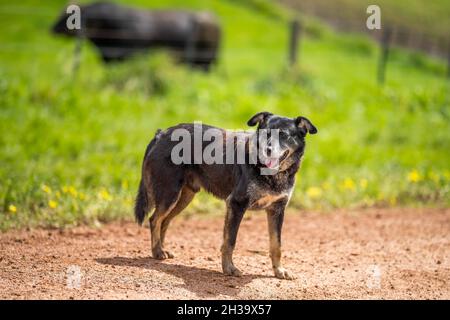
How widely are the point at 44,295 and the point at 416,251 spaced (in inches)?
155

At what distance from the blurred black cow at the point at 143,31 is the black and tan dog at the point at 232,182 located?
11718 millimetres

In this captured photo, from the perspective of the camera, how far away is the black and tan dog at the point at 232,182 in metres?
6.34

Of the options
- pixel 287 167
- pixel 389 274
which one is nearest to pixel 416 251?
pixel 389 274

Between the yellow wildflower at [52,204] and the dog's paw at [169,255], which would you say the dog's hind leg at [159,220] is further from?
the yellow wildflower at [52,204]

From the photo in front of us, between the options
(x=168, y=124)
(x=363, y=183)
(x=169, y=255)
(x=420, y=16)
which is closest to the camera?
(x=169, y=255)

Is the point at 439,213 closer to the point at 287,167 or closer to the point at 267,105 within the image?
the point at 287,167

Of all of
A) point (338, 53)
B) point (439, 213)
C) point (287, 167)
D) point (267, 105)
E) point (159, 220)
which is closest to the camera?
point (287, 167)

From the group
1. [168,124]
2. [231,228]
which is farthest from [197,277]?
[168,124]

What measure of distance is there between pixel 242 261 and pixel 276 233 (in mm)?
592

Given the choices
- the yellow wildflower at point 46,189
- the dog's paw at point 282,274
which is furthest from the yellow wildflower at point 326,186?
the dog's paw at point 282,274

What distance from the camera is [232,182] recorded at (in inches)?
264

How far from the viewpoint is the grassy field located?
9430 millimetres

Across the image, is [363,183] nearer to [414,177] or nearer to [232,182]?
[414,177]

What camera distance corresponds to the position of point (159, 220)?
22.6 ft
